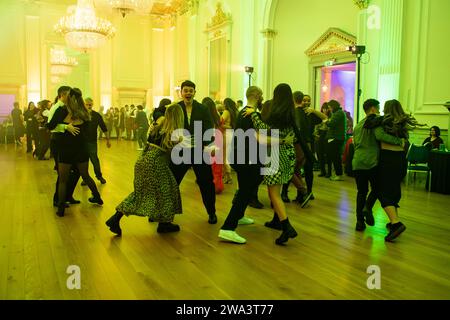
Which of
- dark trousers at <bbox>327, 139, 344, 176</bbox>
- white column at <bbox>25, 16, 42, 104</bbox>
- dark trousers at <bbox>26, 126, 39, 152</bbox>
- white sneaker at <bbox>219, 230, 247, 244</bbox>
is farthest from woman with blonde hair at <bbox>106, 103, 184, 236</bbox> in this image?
white column at <bbox>25, 16, 42, 104</bbox>

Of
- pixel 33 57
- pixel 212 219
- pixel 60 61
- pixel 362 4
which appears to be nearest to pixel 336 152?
pixel 362 4

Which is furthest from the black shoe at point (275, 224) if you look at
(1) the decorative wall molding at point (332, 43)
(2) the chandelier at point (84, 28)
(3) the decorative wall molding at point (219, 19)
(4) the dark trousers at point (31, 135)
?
(2) the chandelier at point (84, 28)

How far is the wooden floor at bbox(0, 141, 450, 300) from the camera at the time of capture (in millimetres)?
3014

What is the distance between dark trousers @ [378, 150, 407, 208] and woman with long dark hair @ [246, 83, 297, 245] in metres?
0.99

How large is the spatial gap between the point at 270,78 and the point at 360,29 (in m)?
3.66

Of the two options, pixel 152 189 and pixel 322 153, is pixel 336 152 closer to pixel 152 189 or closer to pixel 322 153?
pixel 322 153

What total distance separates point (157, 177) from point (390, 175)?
2.26m

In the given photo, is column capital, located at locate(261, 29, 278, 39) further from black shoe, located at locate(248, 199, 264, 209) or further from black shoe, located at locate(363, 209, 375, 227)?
black shoe, located at locate(363, 209, 375, 227)

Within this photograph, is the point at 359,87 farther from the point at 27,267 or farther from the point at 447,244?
the point at 27,267

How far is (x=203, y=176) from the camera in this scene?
4.65 meters

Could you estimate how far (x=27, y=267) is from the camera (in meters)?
3.41

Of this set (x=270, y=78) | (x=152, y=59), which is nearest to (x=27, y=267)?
(x=270, y=78)

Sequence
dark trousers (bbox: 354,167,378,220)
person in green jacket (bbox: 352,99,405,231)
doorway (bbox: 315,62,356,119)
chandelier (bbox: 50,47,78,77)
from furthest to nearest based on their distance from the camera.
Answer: chandelier (bbox: 50,47,78,77)
doorway (bbox: 315,62,356,119)
dark trousers (bbox: 354,167,378,220)
person in green jacket (bbox: 352,99,405,231)
